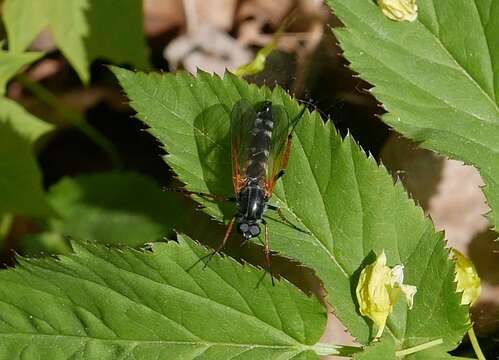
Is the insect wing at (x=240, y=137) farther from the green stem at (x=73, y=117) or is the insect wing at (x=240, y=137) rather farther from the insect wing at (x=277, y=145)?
the green stem at (x=73, y=117)

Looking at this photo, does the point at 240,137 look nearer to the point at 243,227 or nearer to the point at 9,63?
the point at 243,227

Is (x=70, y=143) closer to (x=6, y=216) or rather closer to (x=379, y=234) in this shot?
(x=6, y=216)

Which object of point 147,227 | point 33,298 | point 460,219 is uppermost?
point 33,298

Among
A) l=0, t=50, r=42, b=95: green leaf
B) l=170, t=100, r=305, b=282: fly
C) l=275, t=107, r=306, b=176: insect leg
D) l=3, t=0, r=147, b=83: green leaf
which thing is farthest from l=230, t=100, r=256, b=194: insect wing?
l=3, t=0, r=147, b=83: green leaf

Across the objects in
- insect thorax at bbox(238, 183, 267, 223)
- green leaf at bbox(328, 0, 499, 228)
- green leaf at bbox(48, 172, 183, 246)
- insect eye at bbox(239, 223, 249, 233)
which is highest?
green leaf at bbox(328, 0, 499, 228)

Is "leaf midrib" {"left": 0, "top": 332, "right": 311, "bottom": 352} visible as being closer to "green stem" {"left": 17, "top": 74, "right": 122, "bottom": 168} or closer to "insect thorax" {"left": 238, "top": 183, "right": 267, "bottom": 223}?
"insect thorax" {"left": 238, "top": 183, "right": 267, "bottom": 223}

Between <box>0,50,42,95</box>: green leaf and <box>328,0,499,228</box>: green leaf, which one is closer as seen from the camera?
<box>328,0,499,228</box>: green leaf

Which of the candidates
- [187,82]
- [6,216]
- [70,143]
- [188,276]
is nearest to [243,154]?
[187,82]
